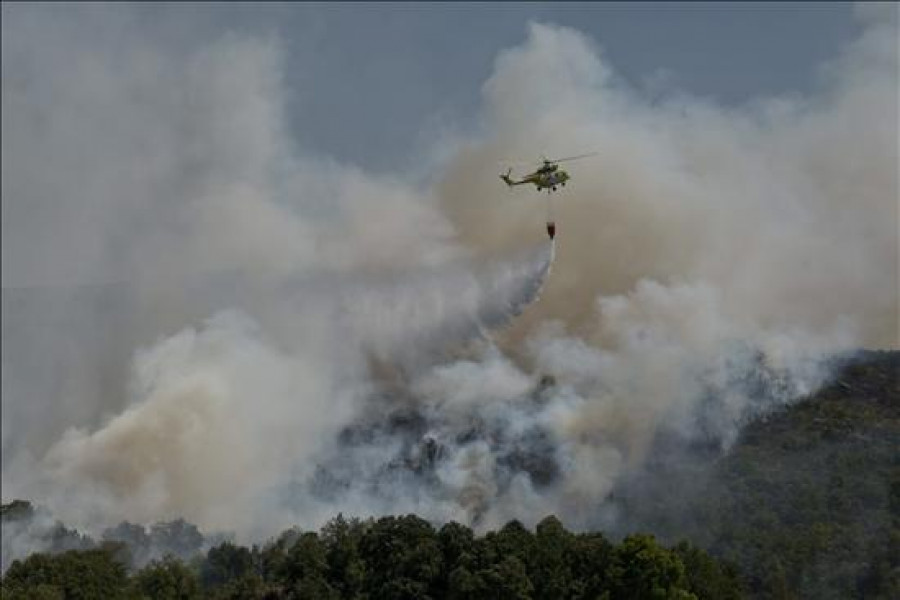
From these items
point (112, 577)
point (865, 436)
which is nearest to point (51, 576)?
point (112, 577)

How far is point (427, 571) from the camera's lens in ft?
239

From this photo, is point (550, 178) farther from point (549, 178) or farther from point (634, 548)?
point (634, 548)

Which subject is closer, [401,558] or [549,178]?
[401,558]

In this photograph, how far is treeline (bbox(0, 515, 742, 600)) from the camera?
70188 millimetres

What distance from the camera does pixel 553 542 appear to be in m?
74.7

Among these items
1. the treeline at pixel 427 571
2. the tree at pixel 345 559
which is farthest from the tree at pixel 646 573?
the tree at pixel 345 559

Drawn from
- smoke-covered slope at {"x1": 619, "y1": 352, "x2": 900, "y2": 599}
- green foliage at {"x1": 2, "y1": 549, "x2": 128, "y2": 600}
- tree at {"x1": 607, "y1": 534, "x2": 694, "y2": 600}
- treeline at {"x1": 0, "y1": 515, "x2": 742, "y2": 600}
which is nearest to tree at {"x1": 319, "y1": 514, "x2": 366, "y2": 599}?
Answer: treeline at {"x1": 0, "y1": 515, "x2": 742, "y2": 600}

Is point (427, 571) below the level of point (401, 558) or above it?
below

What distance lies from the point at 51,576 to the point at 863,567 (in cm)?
6289

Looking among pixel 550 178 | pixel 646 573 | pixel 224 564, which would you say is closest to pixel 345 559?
pixel 224 564

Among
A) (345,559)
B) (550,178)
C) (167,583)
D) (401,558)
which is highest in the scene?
(550,178)

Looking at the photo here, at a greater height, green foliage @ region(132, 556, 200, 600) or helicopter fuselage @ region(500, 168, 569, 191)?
helicopter fuselage @ region(500, 168, 569, 191)

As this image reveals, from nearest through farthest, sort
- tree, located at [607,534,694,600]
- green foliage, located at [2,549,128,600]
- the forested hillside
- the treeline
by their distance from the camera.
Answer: tree, located at [607,534,694,600] < the treeline < the forested hillside < green foliage, located at [2,549,128,600]

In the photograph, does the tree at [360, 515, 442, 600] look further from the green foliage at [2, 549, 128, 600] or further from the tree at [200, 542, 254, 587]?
the green foliage at [2, 549, 128, 600]
